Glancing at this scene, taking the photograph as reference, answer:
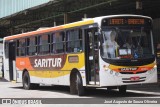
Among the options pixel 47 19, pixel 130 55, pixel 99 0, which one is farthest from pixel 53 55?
pixel 47 19

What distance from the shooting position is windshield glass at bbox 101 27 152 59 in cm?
1673

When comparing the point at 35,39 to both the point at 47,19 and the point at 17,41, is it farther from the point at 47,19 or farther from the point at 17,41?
the point at 47,19

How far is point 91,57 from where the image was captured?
1741cm

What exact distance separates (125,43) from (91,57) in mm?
1383

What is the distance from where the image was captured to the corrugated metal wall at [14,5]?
37.5 meters

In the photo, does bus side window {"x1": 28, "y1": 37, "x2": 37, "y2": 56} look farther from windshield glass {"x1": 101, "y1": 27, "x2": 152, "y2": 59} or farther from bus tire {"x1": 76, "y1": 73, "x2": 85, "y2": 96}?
windshield glass {"x1": 101, "y1": 27, "x2": 152, "y2": 59}

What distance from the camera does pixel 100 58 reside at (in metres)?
16.7

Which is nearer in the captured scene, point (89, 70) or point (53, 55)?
point (89, 70)

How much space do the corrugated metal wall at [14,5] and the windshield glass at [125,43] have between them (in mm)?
18133

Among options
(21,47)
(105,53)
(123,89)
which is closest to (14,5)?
→ (21,47)

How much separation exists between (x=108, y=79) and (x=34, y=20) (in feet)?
89.7

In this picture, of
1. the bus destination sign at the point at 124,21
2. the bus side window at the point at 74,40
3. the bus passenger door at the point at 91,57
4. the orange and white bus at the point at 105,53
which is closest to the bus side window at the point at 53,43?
the orange and white bus at the point at 105,53

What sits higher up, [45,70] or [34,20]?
[34,20]

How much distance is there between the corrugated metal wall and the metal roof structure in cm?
49
